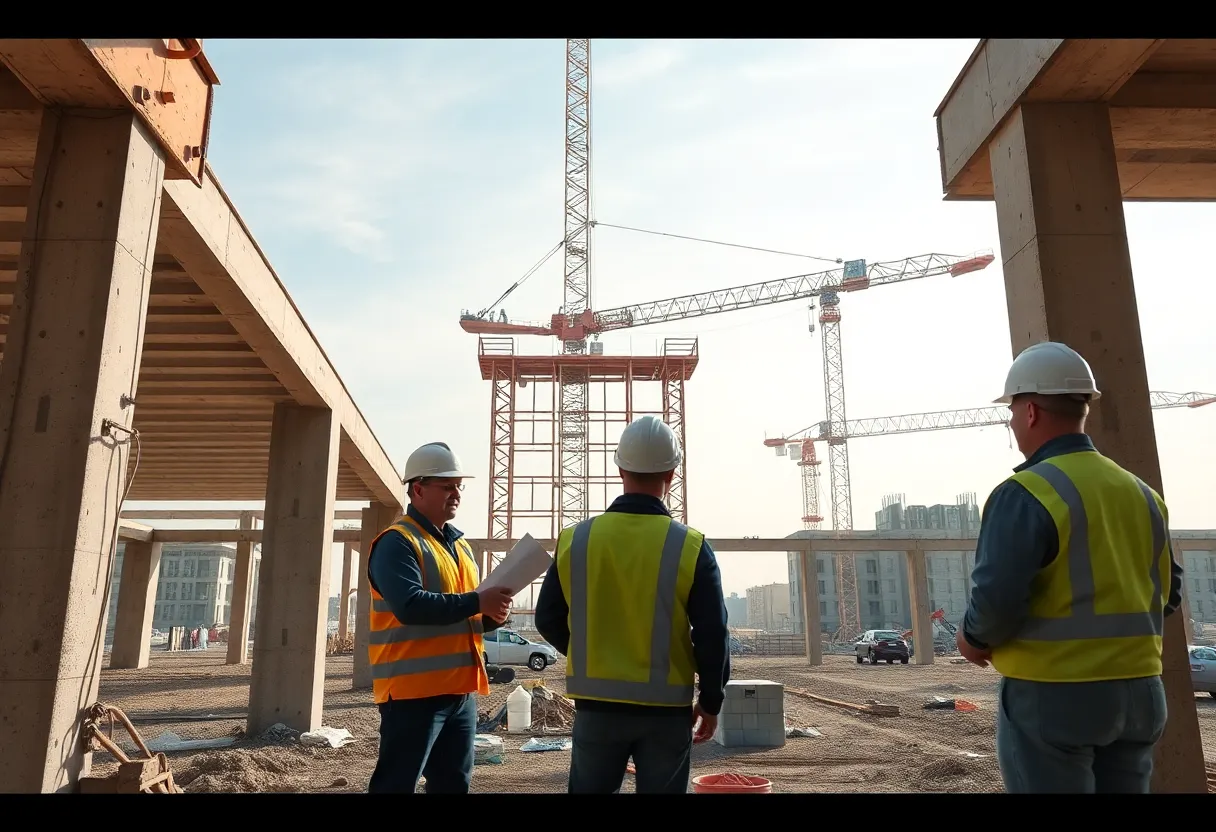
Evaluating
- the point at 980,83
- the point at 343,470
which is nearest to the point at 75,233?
the point at 980,83

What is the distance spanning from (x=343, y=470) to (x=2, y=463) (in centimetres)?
1233

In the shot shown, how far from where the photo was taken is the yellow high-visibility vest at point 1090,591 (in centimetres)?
251

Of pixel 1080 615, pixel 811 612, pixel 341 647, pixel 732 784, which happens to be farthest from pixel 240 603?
pixel 1080 615

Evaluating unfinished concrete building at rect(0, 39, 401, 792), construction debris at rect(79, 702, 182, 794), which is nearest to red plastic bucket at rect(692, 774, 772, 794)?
construction debris at rect(79, 702, 182, 794)

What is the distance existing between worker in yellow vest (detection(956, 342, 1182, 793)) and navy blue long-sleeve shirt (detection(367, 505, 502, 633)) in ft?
6.74

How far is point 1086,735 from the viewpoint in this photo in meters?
2.43

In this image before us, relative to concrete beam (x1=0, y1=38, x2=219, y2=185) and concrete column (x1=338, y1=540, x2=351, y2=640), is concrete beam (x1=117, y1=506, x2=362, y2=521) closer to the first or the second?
concrete column (x1=338, y1=540, x2=351, y2=640)

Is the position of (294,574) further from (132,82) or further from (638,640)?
(638,640)

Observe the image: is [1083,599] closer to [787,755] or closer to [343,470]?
[787,755]

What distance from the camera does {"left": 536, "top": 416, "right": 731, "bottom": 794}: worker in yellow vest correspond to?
2.83 meters

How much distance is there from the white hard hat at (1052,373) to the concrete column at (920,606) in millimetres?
30228

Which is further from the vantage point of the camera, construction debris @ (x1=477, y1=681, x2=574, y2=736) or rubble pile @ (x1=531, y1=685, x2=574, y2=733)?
rubble pile @ (x1=531, y1=685, x2=574, y2=733)

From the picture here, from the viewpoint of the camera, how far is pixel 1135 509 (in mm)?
2648

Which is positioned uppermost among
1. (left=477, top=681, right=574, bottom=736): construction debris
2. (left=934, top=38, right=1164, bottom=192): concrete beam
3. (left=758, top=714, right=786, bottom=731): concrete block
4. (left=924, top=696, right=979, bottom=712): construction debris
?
(left=934, top=38, right=1164, bottom=192): concrete beam
